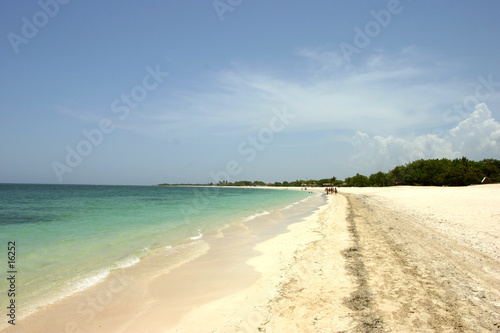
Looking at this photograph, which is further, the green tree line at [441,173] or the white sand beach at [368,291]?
the green tree line at [441,173]

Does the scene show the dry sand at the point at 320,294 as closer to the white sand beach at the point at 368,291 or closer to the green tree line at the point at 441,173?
the white sand beach at the point at 368,291

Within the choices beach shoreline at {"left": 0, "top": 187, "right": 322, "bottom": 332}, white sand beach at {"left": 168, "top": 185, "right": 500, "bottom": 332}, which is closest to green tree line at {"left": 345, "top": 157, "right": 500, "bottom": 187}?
white sand beach at {"left": 168, "top": 185, "right": 500, "bottom": 332}

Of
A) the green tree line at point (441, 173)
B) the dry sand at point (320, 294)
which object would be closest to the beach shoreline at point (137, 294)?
the dry sand at point (320, 294)

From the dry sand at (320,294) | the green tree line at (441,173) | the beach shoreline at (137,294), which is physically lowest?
the beach shoreline at (137,294)

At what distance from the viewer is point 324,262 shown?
22.7 feet

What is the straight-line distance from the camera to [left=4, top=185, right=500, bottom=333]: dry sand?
395cm

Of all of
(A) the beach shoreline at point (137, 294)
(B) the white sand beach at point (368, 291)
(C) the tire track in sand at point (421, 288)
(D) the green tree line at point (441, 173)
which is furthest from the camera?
(D) the green tree line at point (441, 173)

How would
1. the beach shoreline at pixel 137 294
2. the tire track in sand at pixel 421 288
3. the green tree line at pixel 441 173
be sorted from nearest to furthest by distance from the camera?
the tire track in sand at pixel 421 288, the beach shoreline at pixel 137 294, the green tree line at pixel 441 173

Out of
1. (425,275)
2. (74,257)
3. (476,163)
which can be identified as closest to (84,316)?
(74,257)

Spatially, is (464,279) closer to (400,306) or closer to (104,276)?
(400,306)

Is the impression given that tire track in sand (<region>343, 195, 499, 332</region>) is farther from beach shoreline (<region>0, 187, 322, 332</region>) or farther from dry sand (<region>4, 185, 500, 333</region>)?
beach shoreline (<region>0, 187, 322, 332</region>)

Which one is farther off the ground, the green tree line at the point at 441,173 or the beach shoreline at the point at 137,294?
the green tree line at the point at 441,173

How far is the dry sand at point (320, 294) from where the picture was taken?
12.9 feet

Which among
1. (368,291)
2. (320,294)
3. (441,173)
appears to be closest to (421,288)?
(368,291)
